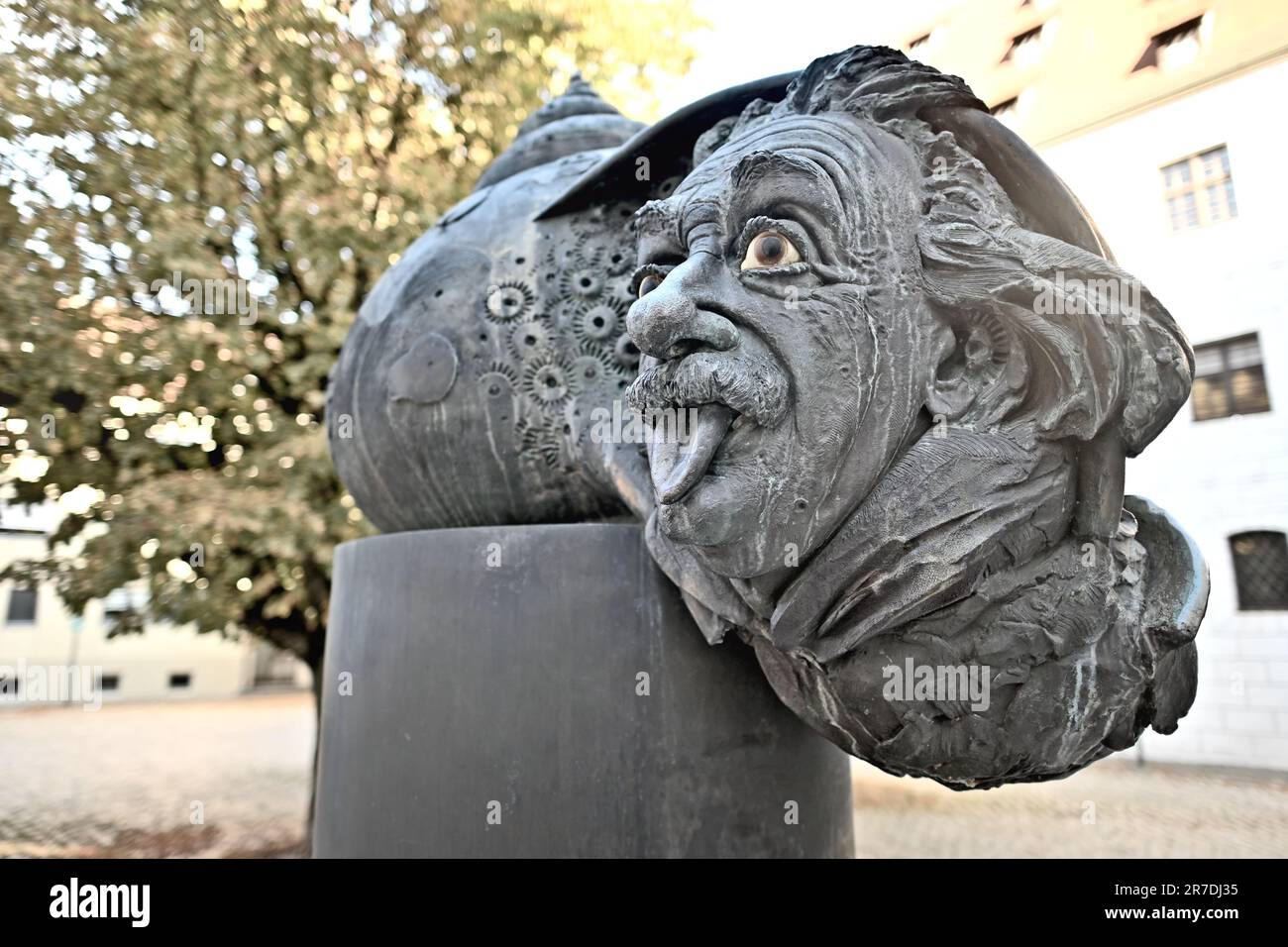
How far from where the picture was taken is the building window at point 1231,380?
1251cm

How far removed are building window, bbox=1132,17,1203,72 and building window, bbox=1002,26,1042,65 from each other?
146 centimetres

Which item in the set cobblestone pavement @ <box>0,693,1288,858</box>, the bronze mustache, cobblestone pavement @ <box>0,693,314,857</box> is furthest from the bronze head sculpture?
cobblestone pavement @ <box>0,693,314,857</box>

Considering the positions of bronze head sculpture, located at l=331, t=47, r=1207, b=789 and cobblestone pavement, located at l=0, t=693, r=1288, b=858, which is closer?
bronze head sculpture, located at l=331, t=47, r=1207, b=789

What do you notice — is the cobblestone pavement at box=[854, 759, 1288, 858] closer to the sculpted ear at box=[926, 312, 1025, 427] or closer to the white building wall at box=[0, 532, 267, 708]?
the sculpted ear at box=[926, 312, 1025, 427]

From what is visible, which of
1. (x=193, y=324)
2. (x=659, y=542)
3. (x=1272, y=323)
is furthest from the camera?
(x=1272, y=323)

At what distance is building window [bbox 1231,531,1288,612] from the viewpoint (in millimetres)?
12227

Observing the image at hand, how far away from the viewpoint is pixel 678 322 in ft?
6.27

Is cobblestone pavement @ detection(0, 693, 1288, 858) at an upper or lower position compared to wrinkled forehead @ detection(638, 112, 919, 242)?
lower

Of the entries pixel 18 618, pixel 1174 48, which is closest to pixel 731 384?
pixel 1174 48

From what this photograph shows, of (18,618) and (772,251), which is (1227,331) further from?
(18,618)

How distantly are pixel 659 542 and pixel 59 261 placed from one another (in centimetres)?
601

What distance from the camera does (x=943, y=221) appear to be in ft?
6.82
